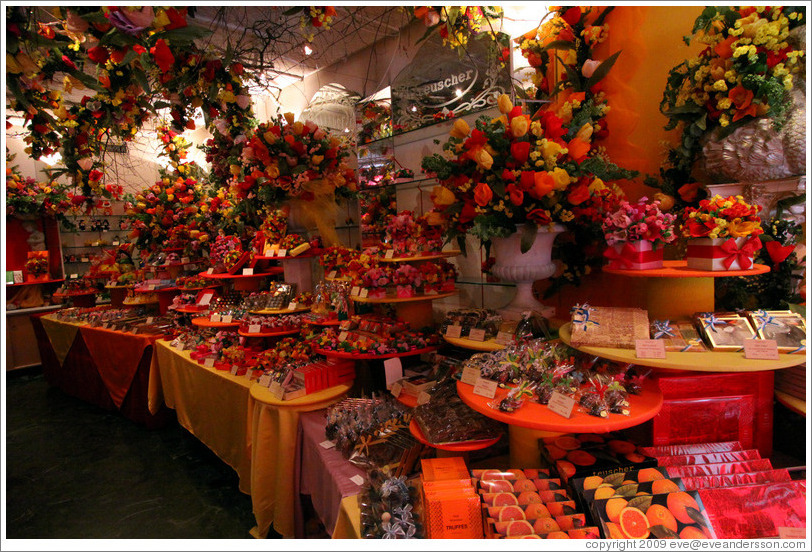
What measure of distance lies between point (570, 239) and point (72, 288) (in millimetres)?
6473

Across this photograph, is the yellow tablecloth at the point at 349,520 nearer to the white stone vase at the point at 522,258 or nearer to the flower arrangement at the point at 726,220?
the white stone vase at the point at 522,258

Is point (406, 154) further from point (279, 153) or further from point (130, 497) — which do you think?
point (130, 497)

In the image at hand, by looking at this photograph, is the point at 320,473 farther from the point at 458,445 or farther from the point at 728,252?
the point at 728,252

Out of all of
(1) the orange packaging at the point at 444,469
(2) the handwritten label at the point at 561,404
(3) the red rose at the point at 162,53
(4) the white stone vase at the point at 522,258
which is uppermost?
(3) the red rose at the point at 162,53

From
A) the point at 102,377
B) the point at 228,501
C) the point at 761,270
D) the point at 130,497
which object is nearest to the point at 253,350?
the point at 228,501

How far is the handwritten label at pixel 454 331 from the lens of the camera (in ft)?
6.38

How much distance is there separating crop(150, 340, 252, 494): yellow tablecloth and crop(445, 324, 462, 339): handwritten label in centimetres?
142

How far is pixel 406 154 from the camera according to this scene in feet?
9.11

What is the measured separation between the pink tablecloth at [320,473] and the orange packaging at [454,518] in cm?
49

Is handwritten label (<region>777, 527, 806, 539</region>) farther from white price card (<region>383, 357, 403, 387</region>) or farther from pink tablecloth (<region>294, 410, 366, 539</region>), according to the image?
white price card (<region>383, 357, 403, 387</region>)

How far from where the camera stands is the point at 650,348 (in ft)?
4.29

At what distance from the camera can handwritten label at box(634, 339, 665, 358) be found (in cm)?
130

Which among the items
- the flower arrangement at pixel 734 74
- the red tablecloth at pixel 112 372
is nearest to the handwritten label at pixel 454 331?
the flower arrangement at pixel 734 74

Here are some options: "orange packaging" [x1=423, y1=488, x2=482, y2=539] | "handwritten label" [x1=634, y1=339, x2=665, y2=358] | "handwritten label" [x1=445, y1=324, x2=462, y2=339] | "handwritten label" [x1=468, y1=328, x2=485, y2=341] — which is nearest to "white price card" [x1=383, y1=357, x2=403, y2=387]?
"handwritten label" [x1=445, y1=324, x2=462, y2=339]
